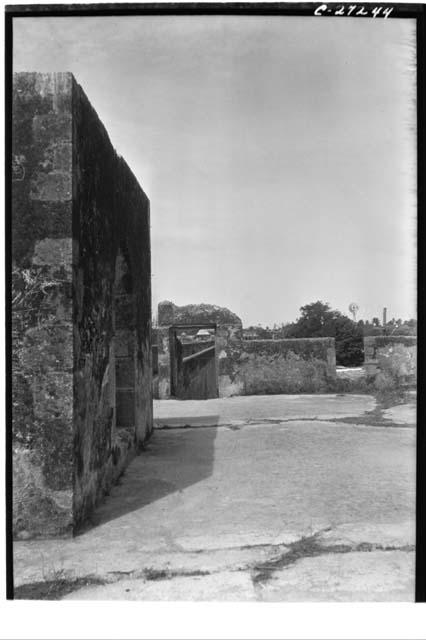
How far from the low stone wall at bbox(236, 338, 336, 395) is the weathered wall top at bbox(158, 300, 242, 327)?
0.65 m

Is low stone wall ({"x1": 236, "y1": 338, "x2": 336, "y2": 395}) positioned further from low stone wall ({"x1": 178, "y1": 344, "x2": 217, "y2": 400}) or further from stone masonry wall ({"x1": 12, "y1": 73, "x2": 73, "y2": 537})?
stone masonry wall ({"x1": 12, "y1": 73, "x2": 73, "y2": 537})

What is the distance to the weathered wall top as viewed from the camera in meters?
12.2

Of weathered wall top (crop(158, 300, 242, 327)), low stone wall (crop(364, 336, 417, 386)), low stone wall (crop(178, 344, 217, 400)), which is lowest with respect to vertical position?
low stone wall (crop(178, 344, 217, 400))

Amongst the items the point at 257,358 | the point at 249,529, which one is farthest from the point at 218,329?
the point at 249,529

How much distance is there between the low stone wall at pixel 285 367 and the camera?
12.1 metres

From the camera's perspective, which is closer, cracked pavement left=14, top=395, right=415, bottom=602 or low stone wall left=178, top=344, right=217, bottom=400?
cracked pavement left=14, top=395, right=415, bottom=602

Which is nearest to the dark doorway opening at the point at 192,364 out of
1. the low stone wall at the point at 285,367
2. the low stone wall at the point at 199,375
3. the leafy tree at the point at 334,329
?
the low stone wall at the point at 199,375

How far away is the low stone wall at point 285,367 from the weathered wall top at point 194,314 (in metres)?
0.65

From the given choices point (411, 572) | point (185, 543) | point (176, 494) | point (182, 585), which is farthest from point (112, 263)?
point (411, 572)

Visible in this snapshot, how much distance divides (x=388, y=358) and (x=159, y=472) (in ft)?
27.1

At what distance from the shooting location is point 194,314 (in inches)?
487

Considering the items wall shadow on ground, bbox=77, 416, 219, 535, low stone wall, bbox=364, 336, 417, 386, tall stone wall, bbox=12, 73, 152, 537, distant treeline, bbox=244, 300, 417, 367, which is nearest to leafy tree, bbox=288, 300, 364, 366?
distant treeline, bbox=244, 300, 417, 367

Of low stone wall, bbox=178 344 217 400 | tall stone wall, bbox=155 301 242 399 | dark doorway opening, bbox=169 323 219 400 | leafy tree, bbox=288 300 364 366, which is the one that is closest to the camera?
tall stone wall, bbox=155 301 242 399

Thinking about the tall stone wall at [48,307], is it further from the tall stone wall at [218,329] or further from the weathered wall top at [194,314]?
the weathered wall top at [194,314]
